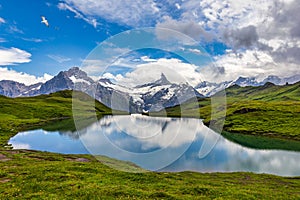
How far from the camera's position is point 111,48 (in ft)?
40.8

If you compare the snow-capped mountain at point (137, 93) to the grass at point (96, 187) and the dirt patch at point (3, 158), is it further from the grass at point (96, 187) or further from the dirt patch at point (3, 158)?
the dirt patch at point (3, 158)

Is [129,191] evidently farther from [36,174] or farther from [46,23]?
[46,23]

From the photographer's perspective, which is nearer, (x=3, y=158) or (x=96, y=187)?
(x=96, y=187)

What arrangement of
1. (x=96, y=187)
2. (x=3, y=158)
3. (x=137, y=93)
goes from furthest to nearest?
(x=3, y=158) < (x=96, y=187) < (x=137, y=93)

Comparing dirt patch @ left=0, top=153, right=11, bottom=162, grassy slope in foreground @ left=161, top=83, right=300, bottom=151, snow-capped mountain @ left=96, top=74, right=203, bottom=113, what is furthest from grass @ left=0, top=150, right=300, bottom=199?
grassy slope in foreground @ left=161, top=83, right=300, bottom=151

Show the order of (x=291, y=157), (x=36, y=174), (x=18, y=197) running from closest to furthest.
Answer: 1. (x=18, y=197)
2. (x=36, y=174)
3. (x=291, y=157)

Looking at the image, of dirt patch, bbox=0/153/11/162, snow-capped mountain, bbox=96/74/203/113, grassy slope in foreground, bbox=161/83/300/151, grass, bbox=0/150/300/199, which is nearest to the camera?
snow-capped mountain, bbox=96/74/203/113

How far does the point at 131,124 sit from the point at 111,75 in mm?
3887

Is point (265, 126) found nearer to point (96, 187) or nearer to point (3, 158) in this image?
point (3, 158)

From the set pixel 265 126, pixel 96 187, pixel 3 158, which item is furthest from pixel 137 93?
pixel 265 126

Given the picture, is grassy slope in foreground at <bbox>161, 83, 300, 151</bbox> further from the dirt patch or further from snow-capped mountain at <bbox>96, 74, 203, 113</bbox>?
snow-capped mountain at <bbox>96, 74, 203, 113</bbox>

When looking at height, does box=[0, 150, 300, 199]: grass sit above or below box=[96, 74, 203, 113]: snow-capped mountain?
below

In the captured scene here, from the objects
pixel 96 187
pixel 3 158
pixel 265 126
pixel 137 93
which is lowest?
pixel 3 158

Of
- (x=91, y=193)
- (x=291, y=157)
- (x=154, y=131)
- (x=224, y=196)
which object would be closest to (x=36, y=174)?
(x=91, y=193)
